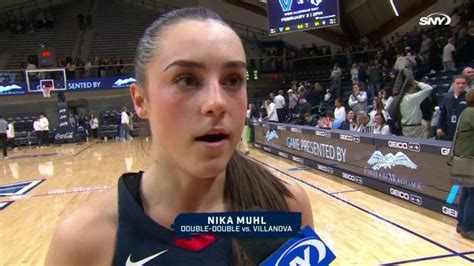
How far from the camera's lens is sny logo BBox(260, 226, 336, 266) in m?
0.88

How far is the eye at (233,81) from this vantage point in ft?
3.33

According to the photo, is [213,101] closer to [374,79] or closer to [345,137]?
[345,137]

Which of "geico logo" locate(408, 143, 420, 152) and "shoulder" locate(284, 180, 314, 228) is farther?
"geico logo" locate(408, 143, 420, 152)

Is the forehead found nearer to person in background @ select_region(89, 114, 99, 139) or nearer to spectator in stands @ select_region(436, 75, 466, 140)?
spectator in stands @ select_region(436, 75, 466, 140)

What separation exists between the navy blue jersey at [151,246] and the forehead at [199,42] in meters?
0.39

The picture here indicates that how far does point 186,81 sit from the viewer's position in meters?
0.98

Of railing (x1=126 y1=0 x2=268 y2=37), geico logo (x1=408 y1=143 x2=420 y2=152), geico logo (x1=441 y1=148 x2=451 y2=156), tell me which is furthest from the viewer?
railing (x1=126 y1=0 x2=268 y2=37)

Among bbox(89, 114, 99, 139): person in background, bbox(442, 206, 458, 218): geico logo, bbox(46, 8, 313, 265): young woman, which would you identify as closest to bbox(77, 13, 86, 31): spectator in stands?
bbox(89, 114, 99, 139): person in background

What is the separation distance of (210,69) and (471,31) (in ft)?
40.9

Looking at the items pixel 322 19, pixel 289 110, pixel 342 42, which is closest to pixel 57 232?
pixel 322 19

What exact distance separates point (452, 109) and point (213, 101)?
274 inches

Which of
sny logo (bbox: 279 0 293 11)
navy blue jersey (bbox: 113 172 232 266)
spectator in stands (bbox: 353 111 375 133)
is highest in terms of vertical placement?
sny logo (bbox: 279 0 293 11)

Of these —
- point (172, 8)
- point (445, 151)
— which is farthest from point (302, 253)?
point (172, 8)

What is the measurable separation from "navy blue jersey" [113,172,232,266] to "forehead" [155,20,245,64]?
390mm
